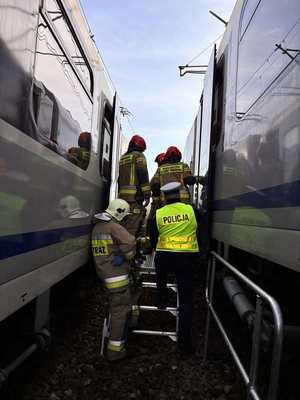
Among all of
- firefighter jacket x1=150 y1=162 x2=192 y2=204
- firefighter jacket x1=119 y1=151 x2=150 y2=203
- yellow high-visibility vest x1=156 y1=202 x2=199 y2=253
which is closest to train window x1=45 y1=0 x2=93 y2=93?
firefighter jacket x1=119 y1=151 x2=150 y2=203

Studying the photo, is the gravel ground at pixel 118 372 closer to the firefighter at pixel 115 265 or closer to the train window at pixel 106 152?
the firefighter at pixel 115 265

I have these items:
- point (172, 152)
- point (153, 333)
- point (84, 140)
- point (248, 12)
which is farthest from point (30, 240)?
point (172, 152)

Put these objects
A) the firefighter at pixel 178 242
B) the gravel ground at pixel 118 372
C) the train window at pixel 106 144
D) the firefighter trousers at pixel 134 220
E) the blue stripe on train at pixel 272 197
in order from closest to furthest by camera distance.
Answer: the blue stripe on train at pixel 272 197 → the gravel ground at pixel 118 372 → the firefighter at pixel 178 242 → the firefighter trousers at pixel 134 220 → the train window at pixel 106 144

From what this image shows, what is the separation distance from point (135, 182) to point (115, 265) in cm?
149

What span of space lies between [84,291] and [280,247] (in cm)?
375

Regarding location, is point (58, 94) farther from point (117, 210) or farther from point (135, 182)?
point (135, 182)

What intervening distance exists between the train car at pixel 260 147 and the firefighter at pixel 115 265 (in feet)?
3.01

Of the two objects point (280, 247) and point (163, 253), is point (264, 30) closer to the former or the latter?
point (280, 247)

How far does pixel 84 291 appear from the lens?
5430mm

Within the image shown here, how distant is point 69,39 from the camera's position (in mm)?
3320

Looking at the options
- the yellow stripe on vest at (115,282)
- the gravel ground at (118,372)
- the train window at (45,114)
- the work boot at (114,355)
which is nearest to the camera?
the train window at (45,114)

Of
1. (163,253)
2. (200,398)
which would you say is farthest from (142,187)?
(200,398)

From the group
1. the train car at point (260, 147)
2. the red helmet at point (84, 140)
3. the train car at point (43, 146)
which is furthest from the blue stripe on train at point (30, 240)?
the train car at point (260, 147)

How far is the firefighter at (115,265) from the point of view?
3598 millimetres
